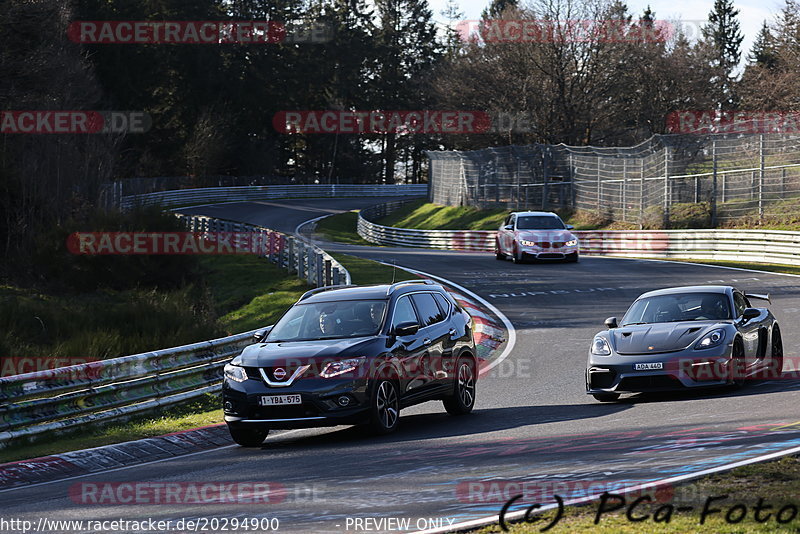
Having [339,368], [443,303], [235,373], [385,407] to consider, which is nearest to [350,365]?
[339,368]

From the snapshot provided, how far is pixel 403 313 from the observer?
1300cm

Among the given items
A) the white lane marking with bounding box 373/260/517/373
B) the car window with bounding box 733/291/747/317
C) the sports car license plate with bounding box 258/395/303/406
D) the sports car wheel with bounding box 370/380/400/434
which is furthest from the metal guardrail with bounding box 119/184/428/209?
the sports car license plate with bounding box 258/395/303/406

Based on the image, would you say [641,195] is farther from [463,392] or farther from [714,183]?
[463,392]

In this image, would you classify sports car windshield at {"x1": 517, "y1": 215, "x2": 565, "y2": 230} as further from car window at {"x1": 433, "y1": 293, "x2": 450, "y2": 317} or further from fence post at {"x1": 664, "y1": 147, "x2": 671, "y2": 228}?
car window at {"x1": 433, "y1": 293, "x2": 450, "y2": 317}

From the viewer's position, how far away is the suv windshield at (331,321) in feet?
41.1

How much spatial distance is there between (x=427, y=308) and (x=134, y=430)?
400cm

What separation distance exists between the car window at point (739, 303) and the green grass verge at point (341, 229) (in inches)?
1805

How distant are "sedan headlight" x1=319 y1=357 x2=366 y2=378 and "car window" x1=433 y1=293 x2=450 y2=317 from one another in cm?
251

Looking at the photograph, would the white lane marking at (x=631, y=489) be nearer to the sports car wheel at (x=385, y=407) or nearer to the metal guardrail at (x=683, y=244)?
the sports car wheel at (x=385, y=407)

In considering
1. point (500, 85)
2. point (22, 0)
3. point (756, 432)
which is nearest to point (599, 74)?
point (500, 85)

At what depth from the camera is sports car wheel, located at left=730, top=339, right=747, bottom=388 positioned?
1362 centimetres

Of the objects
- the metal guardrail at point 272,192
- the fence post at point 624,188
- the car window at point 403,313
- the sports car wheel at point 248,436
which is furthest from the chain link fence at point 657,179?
the metal guardrail at point 272,192

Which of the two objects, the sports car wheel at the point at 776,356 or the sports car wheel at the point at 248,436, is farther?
the sports car wheel at the point at 776,356

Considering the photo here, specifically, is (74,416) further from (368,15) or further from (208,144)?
(368,15)
